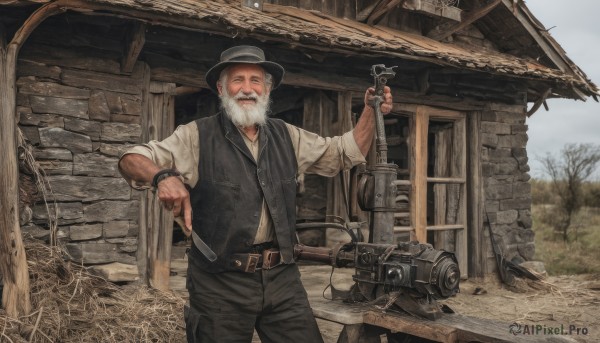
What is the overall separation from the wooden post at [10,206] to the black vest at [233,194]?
1746mm

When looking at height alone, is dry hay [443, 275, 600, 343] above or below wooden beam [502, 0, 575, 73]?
below

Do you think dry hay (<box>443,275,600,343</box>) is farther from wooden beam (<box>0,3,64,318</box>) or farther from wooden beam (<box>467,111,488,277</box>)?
wooden beam (<box>0,3,64,318</box>)

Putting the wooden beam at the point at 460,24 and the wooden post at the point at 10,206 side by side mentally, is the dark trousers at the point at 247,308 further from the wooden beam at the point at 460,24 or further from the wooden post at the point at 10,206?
the wooden beam at the point at 460,24

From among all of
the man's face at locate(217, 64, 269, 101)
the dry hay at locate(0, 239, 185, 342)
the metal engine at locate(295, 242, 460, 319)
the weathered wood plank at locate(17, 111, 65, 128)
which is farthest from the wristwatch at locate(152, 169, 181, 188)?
the weathered wood plank at locate(17, 111, 65, 128)

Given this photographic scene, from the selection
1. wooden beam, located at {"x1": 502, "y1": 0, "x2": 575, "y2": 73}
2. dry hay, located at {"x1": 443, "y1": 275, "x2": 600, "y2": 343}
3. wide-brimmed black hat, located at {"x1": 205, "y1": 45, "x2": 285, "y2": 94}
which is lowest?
dry hay, located at {"x1": 443, "y1": 275, "x2": 600, "y2": 343}

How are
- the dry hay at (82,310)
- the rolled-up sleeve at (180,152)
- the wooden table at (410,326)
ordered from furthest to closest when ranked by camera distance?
the dry hay at (82,310)
the rolled-up sleeve at (180,152)
the wooden table at (410,326)

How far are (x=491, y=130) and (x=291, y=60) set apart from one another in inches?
120

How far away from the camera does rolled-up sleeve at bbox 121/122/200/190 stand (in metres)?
2.66

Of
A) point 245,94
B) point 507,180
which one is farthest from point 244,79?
point 507,180

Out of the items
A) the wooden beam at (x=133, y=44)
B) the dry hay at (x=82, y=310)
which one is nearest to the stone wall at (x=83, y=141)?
the wooden beam at (x=133, y=44)

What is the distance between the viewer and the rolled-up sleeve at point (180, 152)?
2.66 meters

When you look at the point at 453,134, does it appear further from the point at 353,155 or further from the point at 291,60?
the point at 353,155

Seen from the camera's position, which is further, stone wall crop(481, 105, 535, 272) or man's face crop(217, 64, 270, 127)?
stone wall crop(481, 105, 535, 272)

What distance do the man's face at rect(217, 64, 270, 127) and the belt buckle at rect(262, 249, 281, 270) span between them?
0.62 meters
